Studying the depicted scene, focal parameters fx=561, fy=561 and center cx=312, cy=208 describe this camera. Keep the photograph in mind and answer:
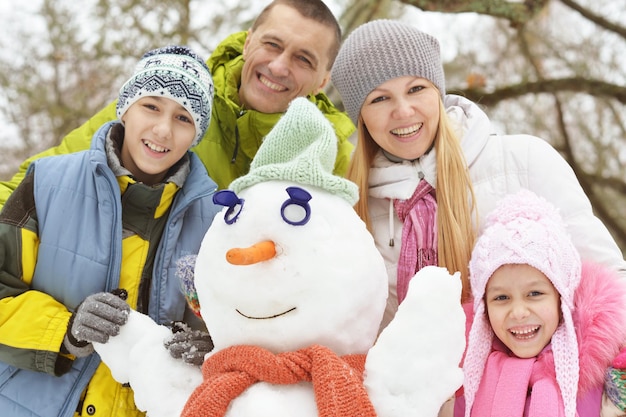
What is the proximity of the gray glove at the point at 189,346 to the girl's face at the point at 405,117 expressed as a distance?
3.09ft

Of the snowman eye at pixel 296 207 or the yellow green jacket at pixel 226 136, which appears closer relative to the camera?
the snowman eye at pixel 296 207

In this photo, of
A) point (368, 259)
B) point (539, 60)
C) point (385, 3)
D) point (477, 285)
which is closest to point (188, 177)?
point (368, 259)

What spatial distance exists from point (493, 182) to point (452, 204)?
0.21 metres

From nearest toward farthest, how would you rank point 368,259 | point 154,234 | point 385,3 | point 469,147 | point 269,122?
point 368,259 < point 154,234 < point 469,147 < point 269,122 < point 385,3

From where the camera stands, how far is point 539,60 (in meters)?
4.96

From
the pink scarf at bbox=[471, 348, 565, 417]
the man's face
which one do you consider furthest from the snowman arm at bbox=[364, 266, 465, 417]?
the man's face

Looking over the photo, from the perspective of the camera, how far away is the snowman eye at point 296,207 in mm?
1258

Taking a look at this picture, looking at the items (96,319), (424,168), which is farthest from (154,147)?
(424,168)

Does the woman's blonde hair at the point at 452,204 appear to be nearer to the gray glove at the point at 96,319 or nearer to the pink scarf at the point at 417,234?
the pink scarf at the point at 417,234

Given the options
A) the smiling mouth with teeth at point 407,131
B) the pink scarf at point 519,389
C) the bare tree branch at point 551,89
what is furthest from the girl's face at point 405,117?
the bare tree branch at point 551,89

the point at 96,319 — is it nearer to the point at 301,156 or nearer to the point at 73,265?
the point at 73,265

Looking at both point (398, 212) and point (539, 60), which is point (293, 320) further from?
point (539, 60)

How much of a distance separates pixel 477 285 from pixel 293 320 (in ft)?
2.42

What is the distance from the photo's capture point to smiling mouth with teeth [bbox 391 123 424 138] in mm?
1979
